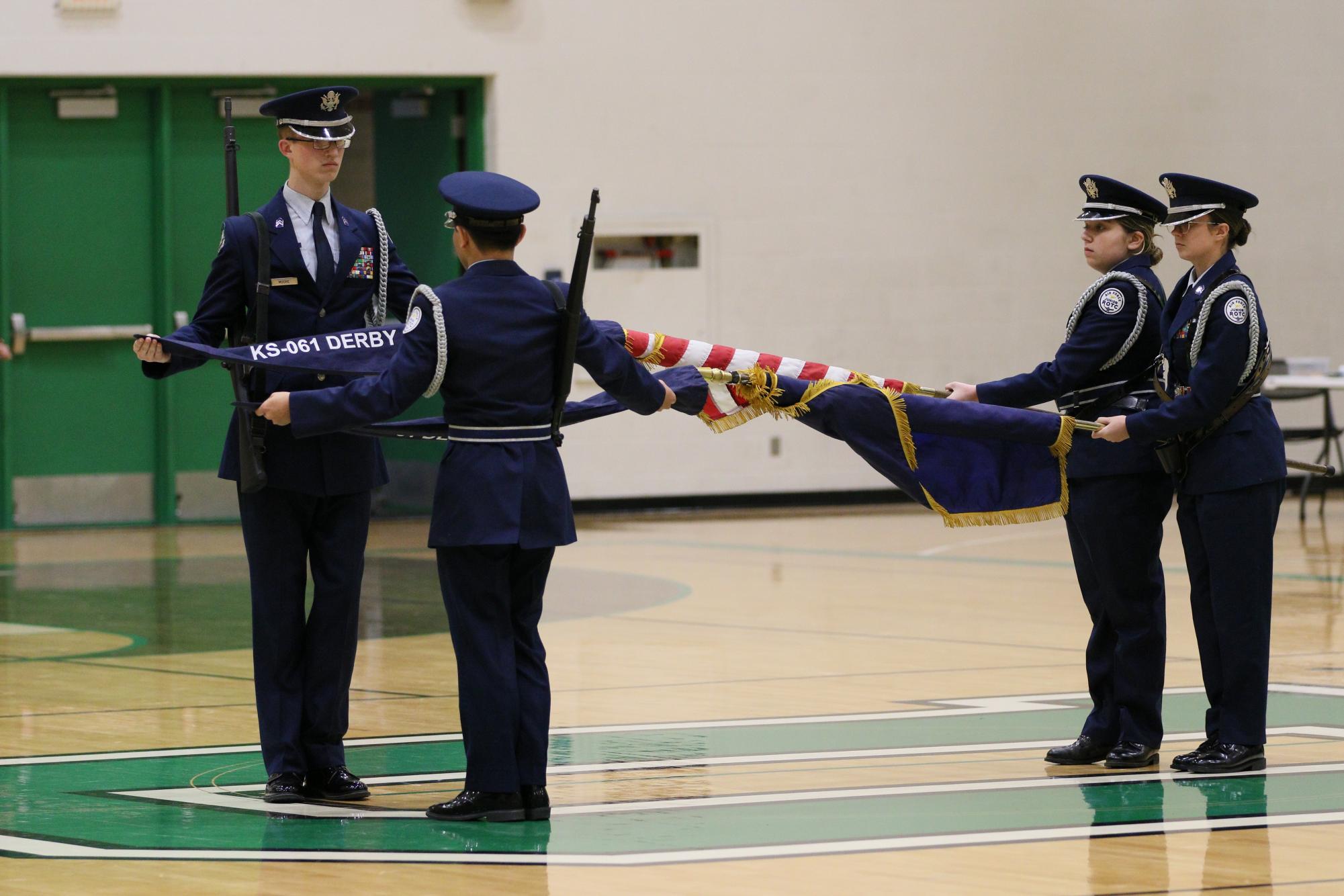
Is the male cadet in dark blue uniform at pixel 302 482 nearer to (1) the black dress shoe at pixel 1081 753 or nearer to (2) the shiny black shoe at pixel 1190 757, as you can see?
(1) the black dress shoe at pixel 1081 753

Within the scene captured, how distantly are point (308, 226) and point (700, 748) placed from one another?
1.99 meters

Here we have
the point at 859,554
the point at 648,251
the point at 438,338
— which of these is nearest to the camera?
the point at 438,338

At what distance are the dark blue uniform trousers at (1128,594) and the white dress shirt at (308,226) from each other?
7.52 feet

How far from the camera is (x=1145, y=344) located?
579 cm

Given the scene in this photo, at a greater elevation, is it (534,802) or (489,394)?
(489,394)

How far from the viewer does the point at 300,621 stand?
5.29 m

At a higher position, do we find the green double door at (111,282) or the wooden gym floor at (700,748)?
the green double door at (111,282)

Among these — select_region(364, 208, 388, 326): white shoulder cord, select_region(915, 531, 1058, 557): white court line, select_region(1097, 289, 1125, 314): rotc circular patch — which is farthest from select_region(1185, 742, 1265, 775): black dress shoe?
select_region(915, 531, 1058, 557): white court line

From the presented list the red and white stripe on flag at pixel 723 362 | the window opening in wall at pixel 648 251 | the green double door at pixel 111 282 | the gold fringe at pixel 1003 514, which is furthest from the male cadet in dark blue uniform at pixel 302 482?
the window opening in wall at pixel 648 251

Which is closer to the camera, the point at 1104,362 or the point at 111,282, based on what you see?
the point at 1104,362

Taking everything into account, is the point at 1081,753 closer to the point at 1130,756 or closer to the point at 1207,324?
the point at 1130,756

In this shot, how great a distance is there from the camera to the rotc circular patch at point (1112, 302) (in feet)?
18.6

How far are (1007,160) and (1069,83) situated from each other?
82cm

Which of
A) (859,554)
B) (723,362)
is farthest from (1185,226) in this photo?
(859,554)
